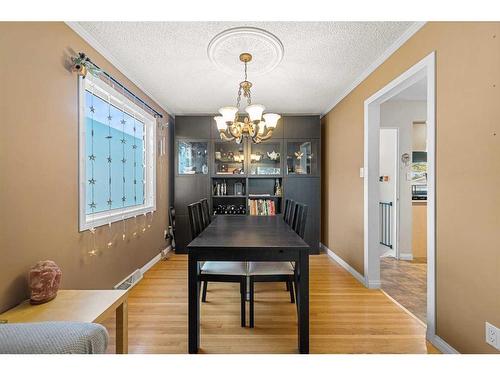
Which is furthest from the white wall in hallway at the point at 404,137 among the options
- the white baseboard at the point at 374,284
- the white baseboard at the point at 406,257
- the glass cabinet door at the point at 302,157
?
the white baseboard at the point at 374,284

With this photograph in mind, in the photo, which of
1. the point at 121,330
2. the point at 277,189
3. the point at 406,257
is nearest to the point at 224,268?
the point at 121,330

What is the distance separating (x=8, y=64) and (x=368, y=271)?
3.45 m

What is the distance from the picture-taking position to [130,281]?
9.49 ft

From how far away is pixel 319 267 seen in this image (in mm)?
3643

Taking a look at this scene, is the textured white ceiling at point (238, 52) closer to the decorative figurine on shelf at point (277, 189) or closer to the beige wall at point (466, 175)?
the beige wall at point (466, 175)

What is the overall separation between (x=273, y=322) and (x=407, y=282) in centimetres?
191

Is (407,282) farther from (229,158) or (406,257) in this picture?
(229,158)

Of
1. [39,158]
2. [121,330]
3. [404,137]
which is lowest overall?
[121,330]

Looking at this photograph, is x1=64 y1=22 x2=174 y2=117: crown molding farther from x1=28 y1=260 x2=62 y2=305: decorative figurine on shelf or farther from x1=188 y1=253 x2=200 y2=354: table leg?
x1=188 y1=253 x2=200 y2=354: table leg

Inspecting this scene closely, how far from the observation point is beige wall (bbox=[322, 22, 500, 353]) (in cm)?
141

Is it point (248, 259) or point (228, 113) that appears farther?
point (228, 113)

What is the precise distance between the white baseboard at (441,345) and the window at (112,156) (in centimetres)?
275

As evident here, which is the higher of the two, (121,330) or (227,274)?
(227,274)

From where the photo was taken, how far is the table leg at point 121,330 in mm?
1507
